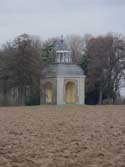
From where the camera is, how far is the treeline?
228ft

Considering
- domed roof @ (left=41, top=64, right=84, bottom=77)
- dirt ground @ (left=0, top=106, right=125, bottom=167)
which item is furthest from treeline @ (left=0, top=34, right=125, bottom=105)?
dirt ground @ (left=0, top=106, right=125, bottom=167)

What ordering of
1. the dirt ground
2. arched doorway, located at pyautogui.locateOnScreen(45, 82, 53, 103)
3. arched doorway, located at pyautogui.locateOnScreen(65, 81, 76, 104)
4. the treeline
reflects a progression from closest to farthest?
the dirt ground → the treeline → arched doorway, located at pyautogui.locateOnScreen(45, 82, 53, 103) → arched doorway, located at pyautogui.locateOnScreen(65, 81, 76, 104)

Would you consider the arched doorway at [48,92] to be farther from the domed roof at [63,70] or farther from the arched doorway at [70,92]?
the arched doorway at [70,92]

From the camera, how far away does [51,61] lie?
271ft

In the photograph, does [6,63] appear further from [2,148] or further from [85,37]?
[2,148]

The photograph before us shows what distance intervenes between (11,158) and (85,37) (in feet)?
307

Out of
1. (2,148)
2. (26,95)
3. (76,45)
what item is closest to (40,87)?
(26,95)

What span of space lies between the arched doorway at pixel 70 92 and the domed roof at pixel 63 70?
2.12m

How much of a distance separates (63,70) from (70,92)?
15.4 ft

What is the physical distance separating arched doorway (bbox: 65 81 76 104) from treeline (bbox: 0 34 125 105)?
2.73m

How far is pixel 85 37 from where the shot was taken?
105938 millimetres

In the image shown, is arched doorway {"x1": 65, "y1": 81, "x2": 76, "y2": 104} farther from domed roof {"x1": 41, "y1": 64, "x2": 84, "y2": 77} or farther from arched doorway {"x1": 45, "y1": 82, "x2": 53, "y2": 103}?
arched doorway {"x1": 45, "y1": 82, "x2": 53, "y2": 103}

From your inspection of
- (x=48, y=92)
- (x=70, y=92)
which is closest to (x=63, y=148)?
(x=48, y=92)

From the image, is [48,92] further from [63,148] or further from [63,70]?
[63,148]
